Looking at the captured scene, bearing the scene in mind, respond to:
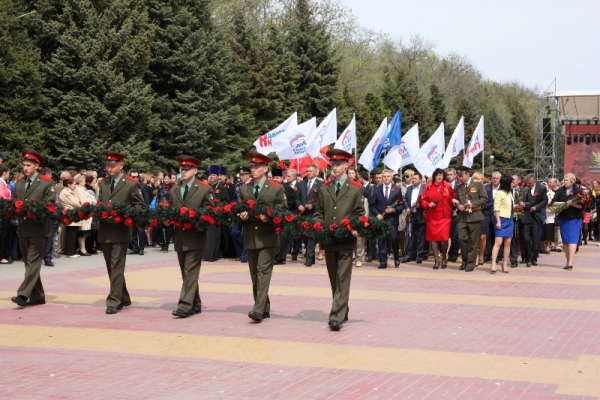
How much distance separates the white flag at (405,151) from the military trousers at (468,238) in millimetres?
8107

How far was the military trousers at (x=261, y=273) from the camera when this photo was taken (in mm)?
11164

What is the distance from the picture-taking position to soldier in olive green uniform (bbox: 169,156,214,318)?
38.2 feet

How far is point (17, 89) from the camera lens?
32.1m

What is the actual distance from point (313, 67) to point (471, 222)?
30.1 metres

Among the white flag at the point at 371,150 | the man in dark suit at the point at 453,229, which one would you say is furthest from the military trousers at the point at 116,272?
the white flag at the point at 371,150

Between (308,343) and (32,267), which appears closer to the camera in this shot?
(308,343)

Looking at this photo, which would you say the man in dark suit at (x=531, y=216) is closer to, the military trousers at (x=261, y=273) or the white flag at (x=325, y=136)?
the white flag at (x=325, y=136)

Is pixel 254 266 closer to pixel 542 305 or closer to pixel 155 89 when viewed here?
pixel 542 305

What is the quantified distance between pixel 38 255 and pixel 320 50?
119 ft

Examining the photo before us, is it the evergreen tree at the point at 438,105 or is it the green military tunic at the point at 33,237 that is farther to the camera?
the evergreen tree at the point at 438,105

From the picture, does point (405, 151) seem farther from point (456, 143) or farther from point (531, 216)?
point (531, 216)

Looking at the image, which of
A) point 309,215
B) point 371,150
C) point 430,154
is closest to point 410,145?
point 430,154

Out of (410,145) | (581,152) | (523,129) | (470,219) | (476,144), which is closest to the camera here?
(470,219)

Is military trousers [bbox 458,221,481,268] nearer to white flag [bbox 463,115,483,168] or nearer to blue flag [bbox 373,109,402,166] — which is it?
blue flag [bbox 373,109,402,166]
